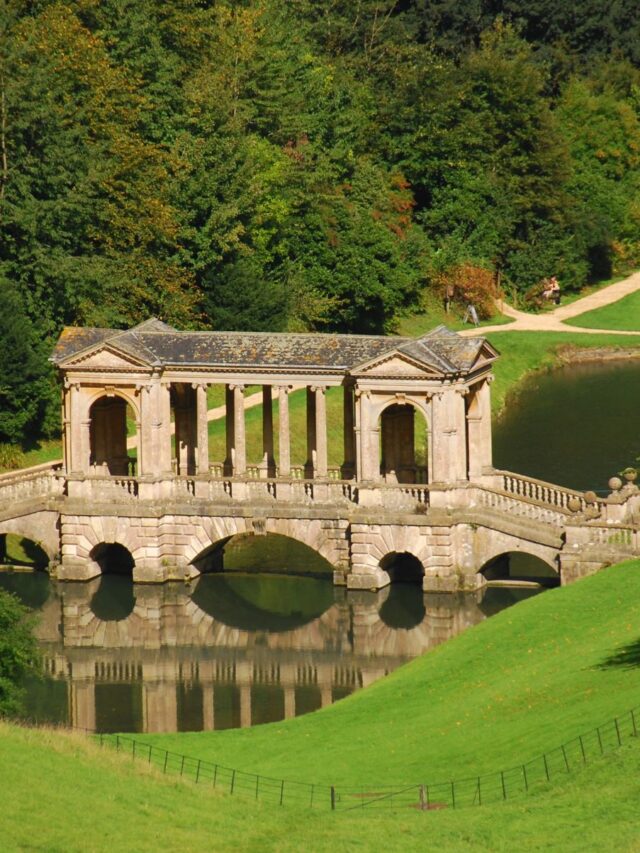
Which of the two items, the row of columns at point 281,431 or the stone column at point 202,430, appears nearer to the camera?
the row of columns at point 281,431

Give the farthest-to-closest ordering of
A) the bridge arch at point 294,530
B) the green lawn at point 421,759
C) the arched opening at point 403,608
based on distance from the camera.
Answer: the bridge arch at point 294,530 → the arched opening at point 403,608 → the green lawn at point 421,759

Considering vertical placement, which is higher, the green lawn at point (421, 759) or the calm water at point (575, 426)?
the calm water at point (575, 426)

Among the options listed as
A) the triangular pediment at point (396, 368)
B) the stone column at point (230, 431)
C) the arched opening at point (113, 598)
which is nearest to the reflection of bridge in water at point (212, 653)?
the arched opening at point (113, 598)

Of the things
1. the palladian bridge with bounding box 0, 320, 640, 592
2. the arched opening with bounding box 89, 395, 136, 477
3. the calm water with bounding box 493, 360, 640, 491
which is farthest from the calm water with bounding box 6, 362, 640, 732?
the calm water with bounding box 493, 360, 640, 491

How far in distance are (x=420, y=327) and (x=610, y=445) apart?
2786 cm

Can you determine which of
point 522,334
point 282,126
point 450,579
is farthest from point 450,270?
point 450,579

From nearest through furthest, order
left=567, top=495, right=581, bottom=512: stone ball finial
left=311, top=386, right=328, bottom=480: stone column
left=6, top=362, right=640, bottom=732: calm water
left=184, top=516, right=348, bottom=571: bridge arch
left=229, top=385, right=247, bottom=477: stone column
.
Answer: left=6, top=362, right=640, bottom=732: calm water
left=567, top=495, right=581, bottom=512: stone ball finial
left=184, top=516, right=348, bottom=571: bridge arch
left=311, top=386, right=328, bottom=480: stone column
left=229, top=385, right=247, bottom=477: stone column

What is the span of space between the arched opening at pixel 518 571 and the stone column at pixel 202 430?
11340mm

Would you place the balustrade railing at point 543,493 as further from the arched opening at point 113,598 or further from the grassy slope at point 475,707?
the arched opening at point 113,598

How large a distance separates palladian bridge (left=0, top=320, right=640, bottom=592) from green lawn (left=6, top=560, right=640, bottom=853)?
243 inches

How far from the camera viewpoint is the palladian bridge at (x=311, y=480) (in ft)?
276

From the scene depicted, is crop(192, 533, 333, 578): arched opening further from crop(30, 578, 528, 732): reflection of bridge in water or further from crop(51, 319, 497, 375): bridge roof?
crop(51, 319, 497, 375): bridge roof

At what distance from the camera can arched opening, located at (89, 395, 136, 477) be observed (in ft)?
305

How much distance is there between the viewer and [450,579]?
279 feet
